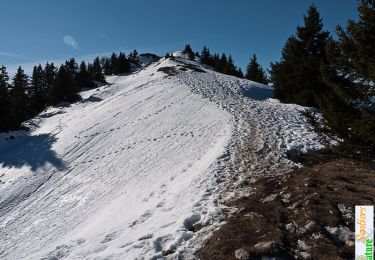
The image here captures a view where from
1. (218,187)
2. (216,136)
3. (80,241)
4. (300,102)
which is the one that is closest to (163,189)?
(218,187)

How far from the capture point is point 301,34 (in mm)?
28031

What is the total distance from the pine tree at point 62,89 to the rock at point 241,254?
57.0 m

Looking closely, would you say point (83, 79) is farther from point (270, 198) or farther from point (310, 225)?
point (310, 225)

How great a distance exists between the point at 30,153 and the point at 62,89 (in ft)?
121

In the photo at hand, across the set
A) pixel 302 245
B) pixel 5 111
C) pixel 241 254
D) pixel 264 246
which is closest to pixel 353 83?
pixel 302 245

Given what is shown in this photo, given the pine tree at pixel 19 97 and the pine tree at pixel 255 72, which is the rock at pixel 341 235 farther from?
the pine tree at pixel 255 72

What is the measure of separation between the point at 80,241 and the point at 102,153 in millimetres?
11773

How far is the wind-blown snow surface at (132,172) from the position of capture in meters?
10.5

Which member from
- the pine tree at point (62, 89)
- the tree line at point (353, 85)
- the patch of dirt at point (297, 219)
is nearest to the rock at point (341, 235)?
the patch of dirt at point (297, 219)

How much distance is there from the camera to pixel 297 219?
8781 mm

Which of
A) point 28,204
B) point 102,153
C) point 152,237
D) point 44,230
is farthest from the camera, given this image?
point 102,153

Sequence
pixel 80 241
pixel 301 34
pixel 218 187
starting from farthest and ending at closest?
pixel 301 34, pixel 218 187, pixel 80 241

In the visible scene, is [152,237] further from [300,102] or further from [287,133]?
[300,102]

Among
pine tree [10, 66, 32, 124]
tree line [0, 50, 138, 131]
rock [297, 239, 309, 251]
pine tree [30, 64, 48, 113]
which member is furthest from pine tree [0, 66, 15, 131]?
rock [297, 239, 309, 251]
